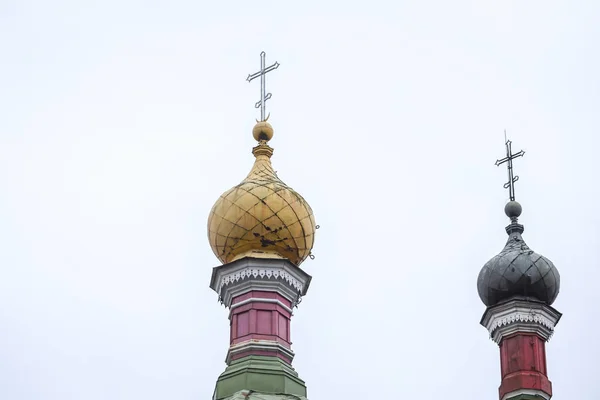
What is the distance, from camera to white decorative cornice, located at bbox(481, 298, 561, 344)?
24.3 m

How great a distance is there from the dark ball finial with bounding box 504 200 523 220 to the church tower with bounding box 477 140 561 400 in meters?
0.76

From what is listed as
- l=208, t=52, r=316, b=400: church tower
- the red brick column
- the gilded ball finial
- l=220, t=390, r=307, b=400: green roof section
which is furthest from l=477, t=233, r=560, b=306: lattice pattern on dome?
l=220, t=390, r=307, b=400: green roof section

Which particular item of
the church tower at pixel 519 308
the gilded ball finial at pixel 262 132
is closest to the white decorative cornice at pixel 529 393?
the church tower at pixel 519 308

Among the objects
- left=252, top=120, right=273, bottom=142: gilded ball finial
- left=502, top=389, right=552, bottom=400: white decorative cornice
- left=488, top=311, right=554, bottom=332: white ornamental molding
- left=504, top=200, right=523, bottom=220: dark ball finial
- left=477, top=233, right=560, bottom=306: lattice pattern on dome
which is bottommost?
left=502, top=389, right=552, bottom=400: white decorative cornice

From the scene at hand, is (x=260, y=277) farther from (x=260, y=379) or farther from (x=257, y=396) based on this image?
(x=257, y=396)

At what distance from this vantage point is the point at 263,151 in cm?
2481

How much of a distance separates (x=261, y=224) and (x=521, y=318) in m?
3.98

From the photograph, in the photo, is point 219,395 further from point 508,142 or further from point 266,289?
point 508,142

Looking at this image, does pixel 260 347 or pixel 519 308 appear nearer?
pixel 260 347

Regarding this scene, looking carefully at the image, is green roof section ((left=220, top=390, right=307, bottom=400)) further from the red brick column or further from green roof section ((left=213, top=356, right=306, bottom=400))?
the red brick column

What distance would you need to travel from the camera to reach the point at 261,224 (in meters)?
23.6

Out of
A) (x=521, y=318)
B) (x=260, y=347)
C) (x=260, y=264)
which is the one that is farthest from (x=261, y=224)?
(x=521, y=318)

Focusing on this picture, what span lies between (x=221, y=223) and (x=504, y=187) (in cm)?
484

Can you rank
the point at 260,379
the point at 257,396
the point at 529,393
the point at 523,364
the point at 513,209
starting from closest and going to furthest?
the point at 257,396 < the point at 260,379 < the point at 529,393 < the point at 523,364 < the point at 513,209
